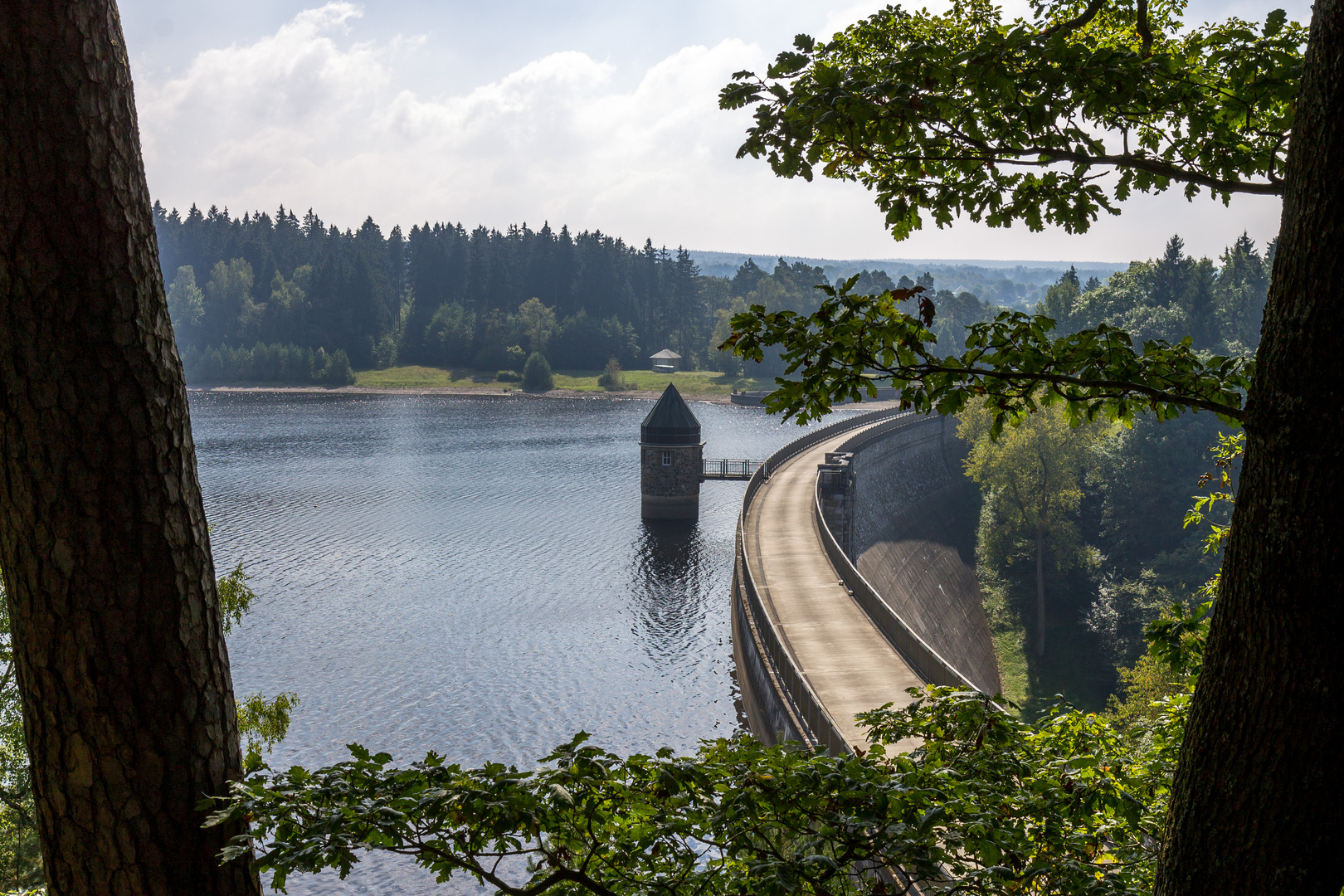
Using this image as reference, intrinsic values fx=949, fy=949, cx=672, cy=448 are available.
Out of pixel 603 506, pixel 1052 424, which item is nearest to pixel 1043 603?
pixel 1052 424

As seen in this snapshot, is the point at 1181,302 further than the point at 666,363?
No

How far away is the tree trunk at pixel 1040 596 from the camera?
4944cm

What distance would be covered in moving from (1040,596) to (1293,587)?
51.5m

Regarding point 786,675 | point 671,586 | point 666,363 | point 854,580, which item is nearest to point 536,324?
point 666,363

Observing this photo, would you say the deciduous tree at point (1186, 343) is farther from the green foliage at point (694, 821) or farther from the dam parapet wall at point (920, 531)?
the dam parapet wall at point (920, 531)

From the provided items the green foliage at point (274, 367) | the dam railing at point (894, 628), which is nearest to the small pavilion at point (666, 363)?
the green foliage at point (274, 367)

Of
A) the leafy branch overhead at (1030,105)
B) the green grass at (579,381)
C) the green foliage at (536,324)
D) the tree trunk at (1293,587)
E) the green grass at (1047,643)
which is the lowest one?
the green grass at (1047,643)

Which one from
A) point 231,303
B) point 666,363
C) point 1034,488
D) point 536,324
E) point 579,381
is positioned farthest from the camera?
point 666,363

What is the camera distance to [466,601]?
35.6 m

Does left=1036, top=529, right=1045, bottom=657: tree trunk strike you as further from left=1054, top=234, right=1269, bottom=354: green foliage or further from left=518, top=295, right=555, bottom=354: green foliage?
left=518, top=295, right=555, bottom=354: green foliage

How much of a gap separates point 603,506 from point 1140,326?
55.6 meters

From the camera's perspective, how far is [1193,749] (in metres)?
3.24

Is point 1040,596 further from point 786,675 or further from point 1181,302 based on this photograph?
point 1181,302

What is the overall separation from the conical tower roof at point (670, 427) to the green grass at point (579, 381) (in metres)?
67.4
